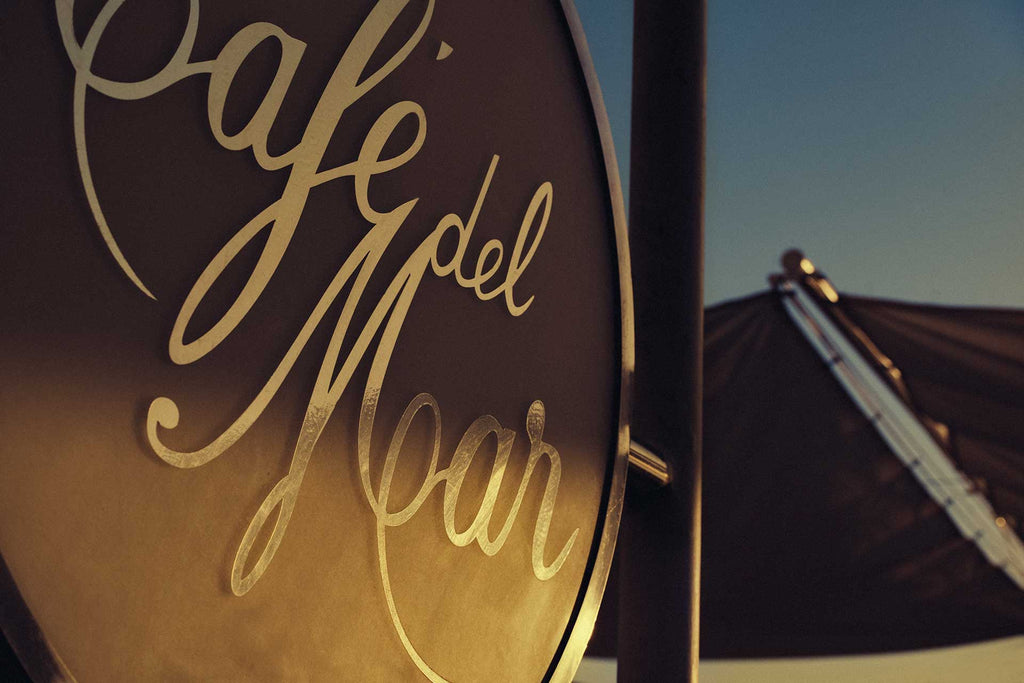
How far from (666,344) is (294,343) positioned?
678 mm

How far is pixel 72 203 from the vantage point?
389mm

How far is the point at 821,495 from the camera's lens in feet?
11.4

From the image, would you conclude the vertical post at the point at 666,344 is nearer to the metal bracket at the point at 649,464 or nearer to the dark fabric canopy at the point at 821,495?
the metal bracket at the point at 649,464

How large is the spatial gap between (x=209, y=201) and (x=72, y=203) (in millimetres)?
74

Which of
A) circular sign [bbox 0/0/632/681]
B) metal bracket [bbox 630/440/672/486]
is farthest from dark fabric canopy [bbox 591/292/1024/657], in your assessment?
circular sign [bbox 0/0/632/681]

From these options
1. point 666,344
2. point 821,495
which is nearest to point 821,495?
point 821,495

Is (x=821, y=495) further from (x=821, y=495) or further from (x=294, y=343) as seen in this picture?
(x=294, y=343)

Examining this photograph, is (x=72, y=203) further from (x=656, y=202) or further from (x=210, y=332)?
(x=656, y=202)

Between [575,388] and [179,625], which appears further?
[575,388]

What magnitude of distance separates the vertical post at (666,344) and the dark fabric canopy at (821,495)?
2124mm

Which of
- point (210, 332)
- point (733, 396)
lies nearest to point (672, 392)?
point (210, 332)

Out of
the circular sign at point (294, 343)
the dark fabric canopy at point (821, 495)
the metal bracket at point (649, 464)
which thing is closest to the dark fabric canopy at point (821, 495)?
the dark fabric canopy at point (821, 495)

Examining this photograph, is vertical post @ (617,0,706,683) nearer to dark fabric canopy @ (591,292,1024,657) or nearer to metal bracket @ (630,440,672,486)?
metal bracket @ (630,440,672,486)

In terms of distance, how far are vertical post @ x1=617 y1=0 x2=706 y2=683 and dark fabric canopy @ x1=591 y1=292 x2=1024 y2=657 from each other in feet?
6.97
